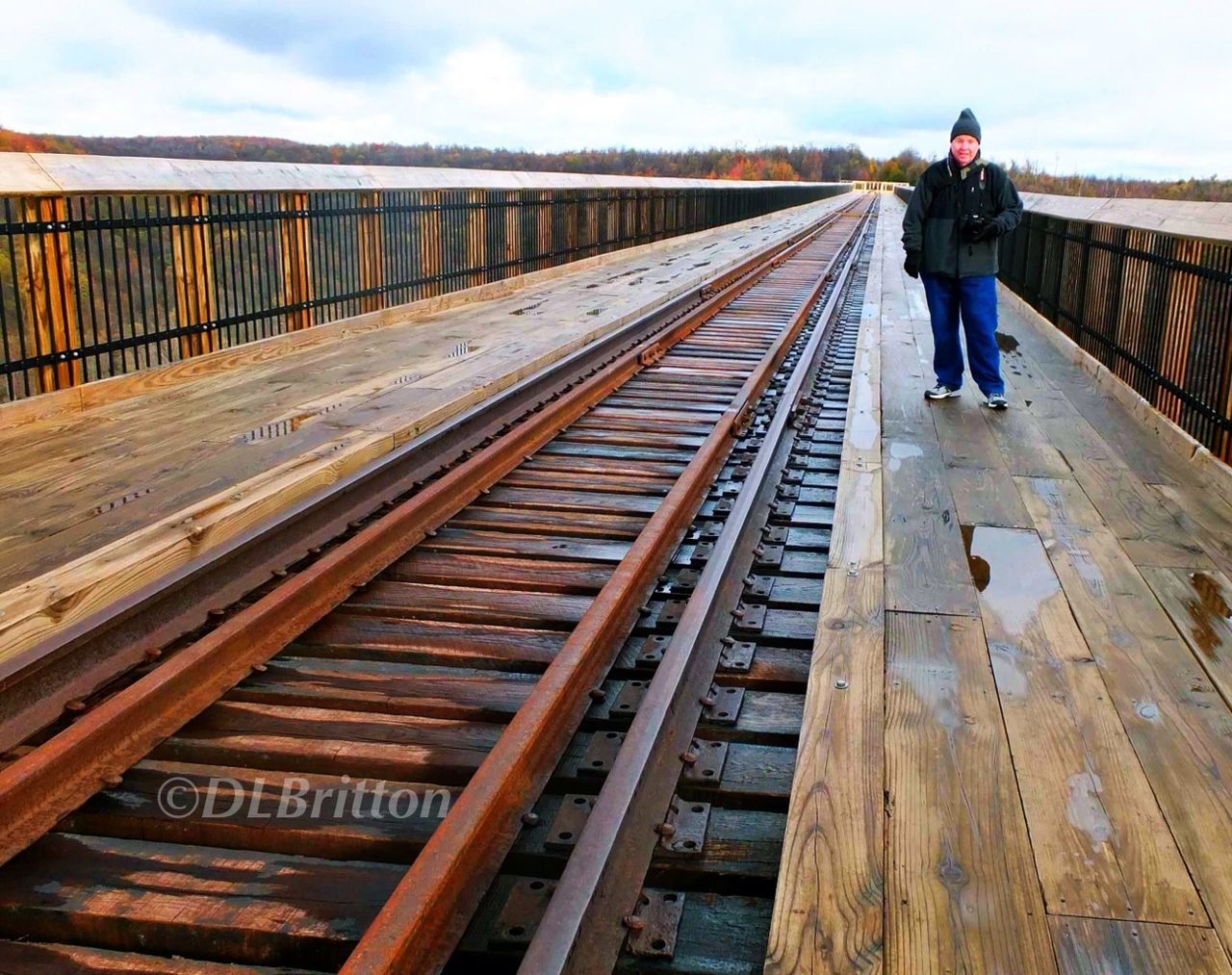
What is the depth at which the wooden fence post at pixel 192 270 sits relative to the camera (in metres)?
9.22

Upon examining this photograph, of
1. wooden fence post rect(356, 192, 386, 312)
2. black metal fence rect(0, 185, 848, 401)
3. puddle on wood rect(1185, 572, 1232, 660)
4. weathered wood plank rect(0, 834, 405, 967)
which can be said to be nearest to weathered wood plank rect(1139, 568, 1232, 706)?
puddle on wood rect(1185, 572, 1232, 660)

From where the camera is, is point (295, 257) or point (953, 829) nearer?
point (953, 829)

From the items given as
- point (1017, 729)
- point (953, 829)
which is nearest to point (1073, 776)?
point (1017, 729)

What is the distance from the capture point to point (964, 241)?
813cm

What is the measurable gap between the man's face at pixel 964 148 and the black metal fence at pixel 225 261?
5.56 metres

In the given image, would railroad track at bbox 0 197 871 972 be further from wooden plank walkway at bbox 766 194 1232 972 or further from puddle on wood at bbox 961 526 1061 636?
puddle on wood at bbox 961 526 1061 636

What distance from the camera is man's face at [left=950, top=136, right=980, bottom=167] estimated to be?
7.86 m

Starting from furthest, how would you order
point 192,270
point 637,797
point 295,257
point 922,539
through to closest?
point 295,257, point 192,270, point 922,539, point 637,797

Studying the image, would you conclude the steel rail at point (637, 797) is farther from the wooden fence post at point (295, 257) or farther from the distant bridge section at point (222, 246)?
the wooden fence post at point (295, 257)

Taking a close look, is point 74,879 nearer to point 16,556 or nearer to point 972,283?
point 16,556

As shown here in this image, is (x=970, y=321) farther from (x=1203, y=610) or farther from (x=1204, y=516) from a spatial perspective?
(x=1203, y=610)

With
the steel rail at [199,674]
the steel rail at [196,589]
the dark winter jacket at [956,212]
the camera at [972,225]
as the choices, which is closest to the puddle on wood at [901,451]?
the dark winter jacket at [956,212]

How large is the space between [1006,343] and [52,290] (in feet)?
27.8

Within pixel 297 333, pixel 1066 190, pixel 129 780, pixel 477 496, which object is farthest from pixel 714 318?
pixel 1066 190
